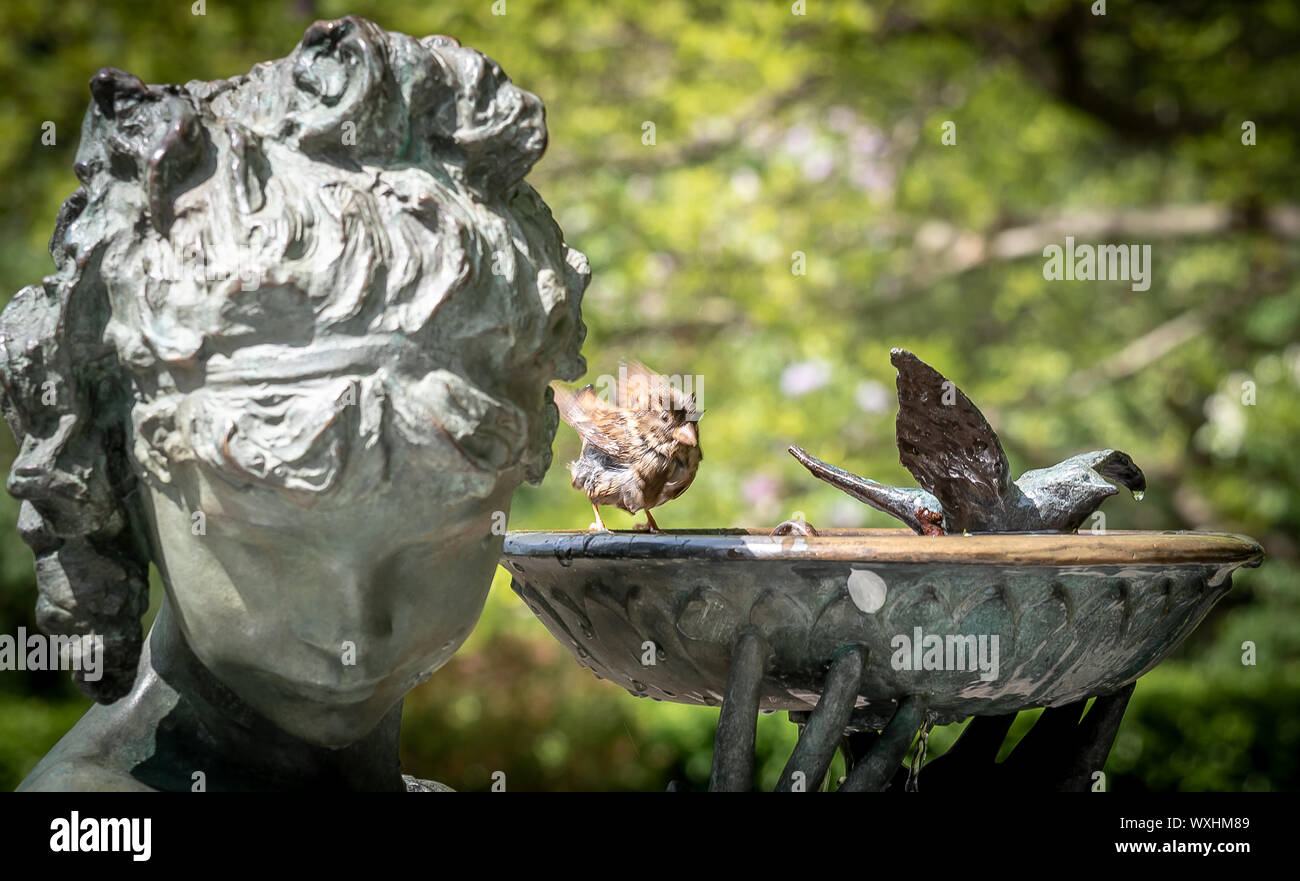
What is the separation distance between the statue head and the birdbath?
0.88 ft

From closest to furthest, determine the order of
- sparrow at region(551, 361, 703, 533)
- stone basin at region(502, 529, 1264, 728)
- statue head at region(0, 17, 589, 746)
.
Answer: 1. statue head at region(0, 17, 589, 746)
2. stone basin at region(502, 529, 1264, 728)
3. sparrow at region(551, 361, 703, 533)

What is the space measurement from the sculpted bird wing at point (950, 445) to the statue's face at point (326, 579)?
0.67 meters

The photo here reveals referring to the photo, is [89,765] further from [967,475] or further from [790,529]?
[967,475]

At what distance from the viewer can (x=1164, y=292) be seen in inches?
278

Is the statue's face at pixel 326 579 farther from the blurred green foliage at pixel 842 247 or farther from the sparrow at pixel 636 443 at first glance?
the blurred green foliage at pixel 842 247

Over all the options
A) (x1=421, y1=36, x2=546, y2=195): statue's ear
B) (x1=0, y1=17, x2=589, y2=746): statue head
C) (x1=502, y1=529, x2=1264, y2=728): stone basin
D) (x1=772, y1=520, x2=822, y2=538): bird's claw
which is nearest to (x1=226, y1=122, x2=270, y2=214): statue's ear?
(x1=0, y1=17, x2=589, y2=746): statue head

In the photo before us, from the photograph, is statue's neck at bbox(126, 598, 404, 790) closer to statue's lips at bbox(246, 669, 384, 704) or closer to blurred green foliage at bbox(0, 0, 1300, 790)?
statue's lips at bbox(246, 669, 384, 704)

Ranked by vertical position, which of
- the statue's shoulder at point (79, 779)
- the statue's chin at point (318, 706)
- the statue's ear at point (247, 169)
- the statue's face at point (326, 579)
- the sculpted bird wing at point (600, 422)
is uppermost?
the statue's ear at point (247, 169)

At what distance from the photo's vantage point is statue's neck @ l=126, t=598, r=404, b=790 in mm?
1346

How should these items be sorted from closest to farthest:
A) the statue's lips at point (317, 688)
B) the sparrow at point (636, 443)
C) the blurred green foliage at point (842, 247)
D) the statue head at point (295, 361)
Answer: the statue head at point (295, 361), the statue's lips at point (317, 688), the sparrow at point (636, 443), the blurred green foliage at point (842, 247)

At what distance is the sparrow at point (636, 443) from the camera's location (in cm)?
190

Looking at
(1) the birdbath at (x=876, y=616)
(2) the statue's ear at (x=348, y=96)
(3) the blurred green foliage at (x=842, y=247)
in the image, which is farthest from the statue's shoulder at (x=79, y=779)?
(3) the blurred green foliage at (x=842, y=247)

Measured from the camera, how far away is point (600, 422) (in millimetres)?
1938

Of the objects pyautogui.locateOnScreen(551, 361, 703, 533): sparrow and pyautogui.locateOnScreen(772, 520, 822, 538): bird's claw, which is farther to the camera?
pyautogui.locateOnScreen(551, 361, 703, 533): sparrow
